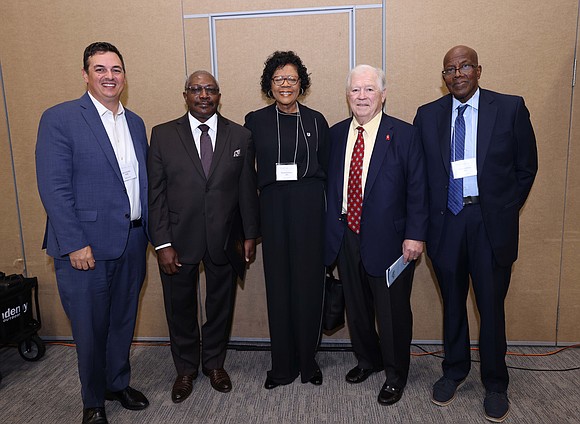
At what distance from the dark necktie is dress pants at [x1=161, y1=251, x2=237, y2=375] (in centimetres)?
50

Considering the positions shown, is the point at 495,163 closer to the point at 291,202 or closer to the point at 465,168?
the point at 465,168

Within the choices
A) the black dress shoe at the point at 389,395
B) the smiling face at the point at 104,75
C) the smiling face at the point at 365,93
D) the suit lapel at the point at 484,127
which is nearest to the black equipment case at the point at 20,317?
the smiling face at the point at 104,75

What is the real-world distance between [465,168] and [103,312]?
79.3 inches

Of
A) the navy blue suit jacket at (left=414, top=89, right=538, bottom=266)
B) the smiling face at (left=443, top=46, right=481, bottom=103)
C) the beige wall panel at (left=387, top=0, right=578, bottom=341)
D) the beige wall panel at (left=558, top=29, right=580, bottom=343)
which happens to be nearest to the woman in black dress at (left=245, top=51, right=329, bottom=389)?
the navy blue suit jacket at (left=414, top=89, right=538, bottom=266)

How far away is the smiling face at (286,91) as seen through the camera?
253 cm

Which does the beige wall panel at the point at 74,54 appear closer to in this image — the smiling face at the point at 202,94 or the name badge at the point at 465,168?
the smiling face at the point at 202,94

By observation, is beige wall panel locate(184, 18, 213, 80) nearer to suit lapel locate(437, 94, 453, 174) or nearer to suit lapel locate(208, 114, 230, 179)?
suit lapel locate(208, 114, 230, 179)

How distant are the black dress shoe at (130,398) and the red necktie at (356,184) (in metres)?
1.55

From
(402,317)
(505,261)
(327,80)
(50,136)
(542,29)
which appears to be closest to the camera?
(50,136)

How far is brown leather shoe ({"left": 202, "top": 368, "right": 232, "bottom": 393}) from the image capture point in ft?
9.03

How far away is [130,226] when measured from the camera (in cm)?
242

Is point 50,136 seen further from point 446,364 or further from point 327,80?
point 446,364

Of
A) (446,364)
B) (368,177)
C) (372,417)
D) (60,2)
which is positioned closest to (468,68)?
(368,177)

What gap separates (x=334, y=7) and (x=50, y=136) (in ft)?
6.49
